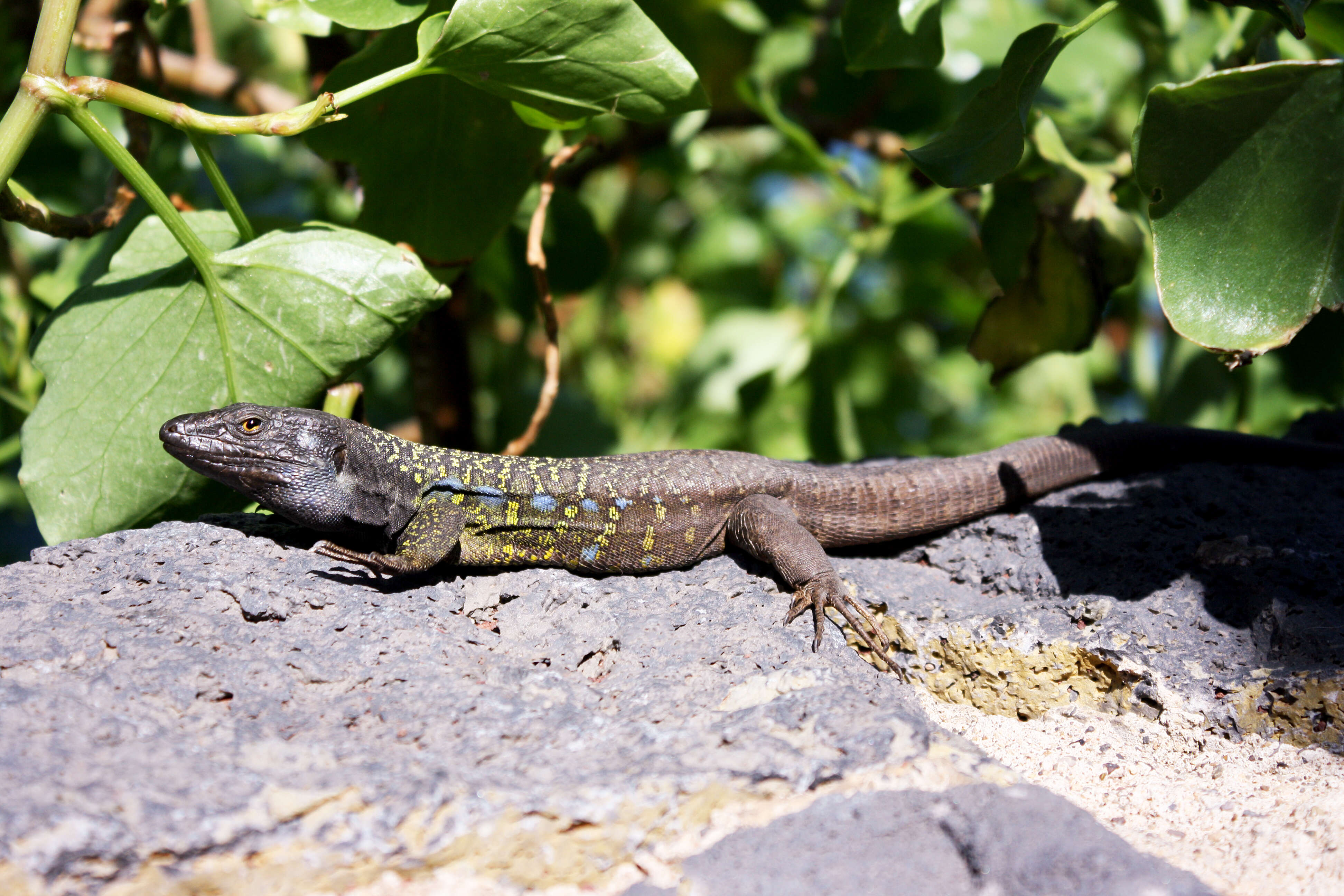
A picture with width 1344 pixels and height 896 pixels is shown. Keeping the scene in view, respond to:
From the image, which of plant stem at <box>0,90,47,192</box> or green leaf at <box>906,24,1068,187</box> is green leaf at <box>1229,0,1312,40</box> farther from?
plant stem at <box>0,90,47,192</box>

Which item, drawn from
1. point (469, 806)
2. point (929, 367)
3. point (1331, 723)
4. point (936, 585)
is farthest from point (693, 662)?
point (929, 367)

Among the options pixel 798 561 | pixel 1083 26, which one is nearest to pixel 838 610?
pixel 798 561

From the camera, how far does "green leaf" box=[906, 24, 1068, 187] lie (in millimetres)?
1985

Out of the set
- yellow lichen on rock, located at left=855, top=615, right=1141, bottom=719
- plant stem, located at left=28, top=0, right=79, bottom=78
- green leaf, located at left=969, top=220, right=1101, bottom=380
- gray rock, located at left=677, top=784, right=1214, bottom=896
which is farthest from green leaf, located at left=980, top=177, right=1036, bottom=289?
plant stem, located at left=28, top=0, right=79, bottom=78

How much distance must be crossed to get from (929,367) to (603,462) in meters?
2.91

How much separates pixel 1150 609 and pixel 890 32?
150 cm

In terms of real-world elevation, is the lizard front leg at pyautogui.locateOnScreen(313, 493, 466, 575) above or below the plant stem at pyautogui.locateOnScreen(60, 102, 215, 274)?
below

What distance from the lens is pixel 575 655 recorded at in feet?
6.23

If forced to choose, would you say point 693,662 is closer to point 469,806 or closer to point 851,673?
point 851,673

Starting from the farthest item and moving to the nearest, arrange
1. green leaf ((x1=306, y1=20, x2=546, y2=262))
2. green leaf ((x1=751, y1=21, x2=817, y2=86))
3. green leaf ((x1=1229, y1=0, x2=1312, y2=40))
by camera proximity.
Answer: green leaf ((x1=751, y1=21, x2=817, y2=86)) → green leaf ((x1=306, y1=20, x2=546, y2=262)) → green leaf ((x1=1229, y1=0, x2=1312, y2=40))

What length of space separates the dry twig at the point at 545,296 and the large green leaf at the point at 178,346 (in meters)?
0.61

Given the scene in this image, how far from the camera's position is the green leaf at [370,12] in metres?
2.13

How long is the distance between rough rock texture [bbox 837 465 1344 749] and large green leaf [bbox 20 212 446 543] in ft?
4.60

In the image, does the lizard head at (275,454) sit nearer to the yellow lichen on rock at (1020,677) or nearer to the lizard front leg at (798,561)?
the lizard front leg at (798,561)
